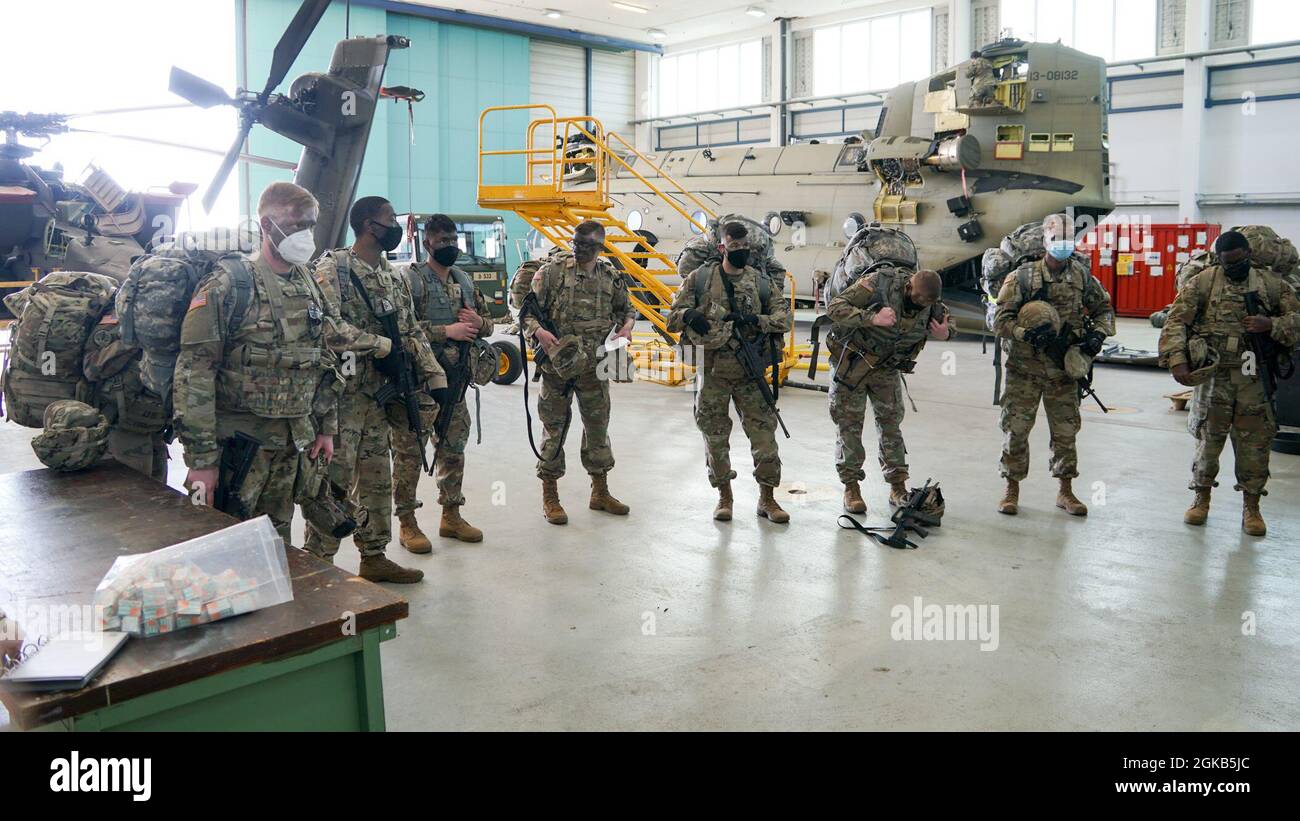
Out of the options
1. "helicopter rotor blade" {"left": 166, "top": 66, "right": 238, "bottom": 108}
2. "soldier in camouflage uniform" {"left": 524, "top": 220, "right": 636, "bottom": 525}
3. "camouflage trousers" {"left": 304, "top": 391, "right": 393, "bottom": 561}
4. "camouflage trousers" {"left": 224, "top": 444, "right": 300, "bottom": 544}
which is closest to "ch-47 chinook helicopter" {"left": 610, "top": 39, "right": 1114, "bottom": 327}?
"soldier in camouflage uniform" {"left": 524, "top": 220, "right": 636, "bottom": 525}

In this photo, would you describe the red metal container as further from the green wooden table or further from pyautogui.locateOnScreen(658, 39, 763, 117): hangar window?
the green wooden table

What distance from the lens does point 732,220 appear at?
18.1 feet

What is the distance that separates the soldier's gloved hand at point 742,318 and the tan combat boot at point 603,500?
125cm

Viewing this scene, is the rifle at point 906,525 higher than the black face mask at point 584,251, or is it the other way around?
the black face mask at point 584,251

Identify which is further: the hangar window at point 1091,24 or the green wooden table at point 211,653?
the hangar window at point 1091,24

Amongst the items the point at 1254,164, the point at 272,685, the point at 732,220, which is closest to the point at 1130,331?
the point at 1254,164

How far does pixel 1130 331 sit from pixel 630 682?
14633 mm

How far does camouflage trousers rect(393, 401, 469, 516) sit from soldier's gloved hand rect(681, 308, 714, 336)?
129 cm

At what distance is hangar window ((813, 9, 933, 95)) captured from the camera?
70.0 ft

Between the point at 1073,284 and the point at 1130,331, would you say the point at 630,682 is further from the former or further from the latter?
the point at 1130,331

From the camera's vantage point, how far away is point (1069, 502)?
5.79 m

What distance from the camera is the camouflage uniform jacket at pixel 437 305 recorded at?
4.91 metres

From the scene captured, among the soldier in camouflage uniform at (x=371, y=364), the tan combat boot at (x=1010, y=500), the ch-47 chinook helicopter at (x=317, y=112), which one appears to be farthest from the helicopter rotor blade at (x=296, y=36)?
the tan combat boot at (x=1010, y=500)

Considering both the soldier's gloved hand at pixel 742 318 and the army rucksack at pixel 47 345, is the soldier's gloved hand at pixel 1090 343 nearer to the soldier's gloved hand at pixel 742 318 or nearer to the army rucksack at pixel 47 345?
the soldier's gloved hand at pixel 742 318
